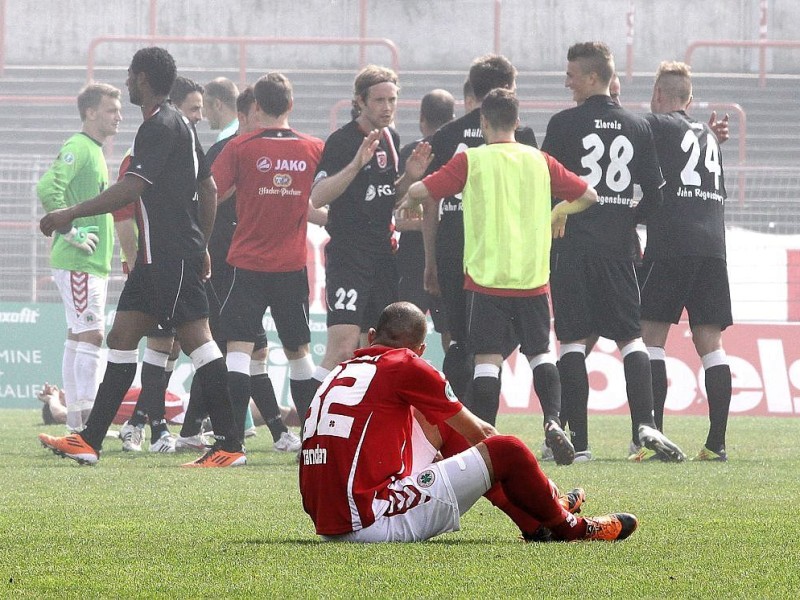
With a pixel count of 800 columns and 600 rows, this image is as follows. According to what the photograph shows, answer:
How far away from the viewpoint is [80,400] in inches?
399

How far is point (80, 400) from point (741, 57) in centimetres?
1863

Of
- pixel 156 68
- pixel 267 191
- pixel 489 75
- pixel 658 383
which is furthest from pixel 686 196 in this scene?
pixel 156 68

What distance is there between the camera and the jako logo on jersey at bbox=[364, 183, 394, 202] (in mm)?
8844

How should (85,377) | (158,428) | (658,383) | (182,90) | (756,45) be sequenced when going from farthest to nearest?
(756,45) < (182,90) < (85,377) < (158,428) < (658,383)

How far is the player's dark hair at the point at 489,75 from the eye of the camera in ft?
29.5

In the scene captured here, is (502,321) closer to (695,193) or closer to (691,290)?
(691,290)

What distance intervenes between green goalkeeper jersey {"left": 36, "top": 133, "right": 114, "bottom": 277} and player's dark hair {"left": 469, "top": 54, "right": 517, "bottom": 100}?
3231 mm

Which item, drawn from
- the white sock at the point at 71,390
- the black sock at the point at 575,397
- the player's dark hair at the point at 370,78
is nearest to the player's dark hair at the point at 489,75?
the player's dark hair at the point at 370,78

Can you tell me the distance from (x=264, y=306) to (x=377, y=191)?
0.99 metres

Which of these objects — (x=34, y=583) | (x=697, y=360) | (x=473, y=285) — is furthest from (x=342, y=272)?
(x=697, y=360)

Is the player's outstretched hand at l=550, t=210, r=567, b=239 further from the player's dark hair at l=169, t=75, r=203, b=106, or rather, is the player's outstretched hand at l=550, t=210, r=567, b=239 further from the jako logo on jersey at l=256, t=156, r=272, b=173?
the player's dark hair at l=169, t=75, r=203, b=106

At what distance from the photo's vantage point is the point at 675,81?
29.9 ft

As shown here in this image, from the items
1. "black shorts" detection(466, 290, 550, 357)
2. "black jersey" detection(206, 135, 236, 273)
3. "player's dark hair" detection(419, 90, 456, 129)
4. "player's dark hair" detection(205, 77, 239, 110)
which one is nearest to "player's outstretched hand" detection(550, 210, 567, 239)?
"black shorts" detection(466, 290, 550, 357)

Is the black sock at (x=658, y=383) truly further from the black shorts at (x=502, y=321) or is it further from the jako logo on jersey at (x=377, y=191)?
the jako logo on jersey at (x=377, y=191)
